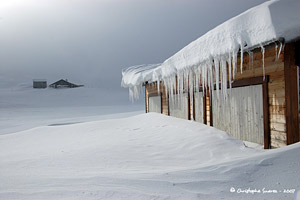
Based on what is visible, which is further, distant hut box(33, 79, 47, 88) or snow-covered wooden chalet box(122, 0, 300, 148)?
distant hut box(33, 79, 47, 88)

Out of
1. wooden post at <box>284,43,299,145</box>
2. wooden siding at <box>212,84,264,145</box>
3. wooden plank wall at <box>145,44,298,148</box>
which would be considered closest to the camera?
wooden post at <box>284,43,299,145</box>

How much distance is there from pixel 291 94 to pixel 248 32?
147 centimetres

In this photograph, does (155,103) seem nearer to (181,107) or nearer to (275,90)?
(181,107)

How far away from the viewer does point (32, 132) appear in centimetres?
1038

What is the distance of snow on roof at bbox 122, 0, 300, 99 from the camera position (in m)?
3.50

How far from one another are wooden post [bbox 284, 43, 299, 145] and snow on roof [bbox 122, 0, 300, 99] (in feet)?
1.53

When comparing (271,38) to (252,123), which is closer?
(271,38)

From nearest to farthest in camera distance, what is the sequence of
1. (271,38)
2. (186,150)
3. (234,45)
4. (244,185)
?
(244,185) → (271,38) → (234,45) → (186,150)

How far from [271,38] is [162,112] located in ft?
26.8

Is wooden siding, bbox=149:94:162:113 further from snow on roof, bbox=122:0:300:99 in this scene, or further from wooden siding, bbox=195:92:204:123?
snow on roof, bbox=122:0:300:99

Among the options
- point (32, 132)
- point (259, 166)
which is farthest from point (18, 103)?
point (259, 166)

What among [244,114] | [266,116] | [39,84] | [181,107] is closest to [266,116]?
[266,116]

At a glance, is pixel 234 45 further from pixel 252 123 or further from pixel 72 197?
pixel 72 197

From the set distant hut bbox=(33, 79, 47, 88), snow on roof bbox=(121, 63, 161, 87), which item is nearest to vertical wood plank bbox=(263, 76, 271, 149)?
snow on roof bbox=(121, 63, 161, 87)
